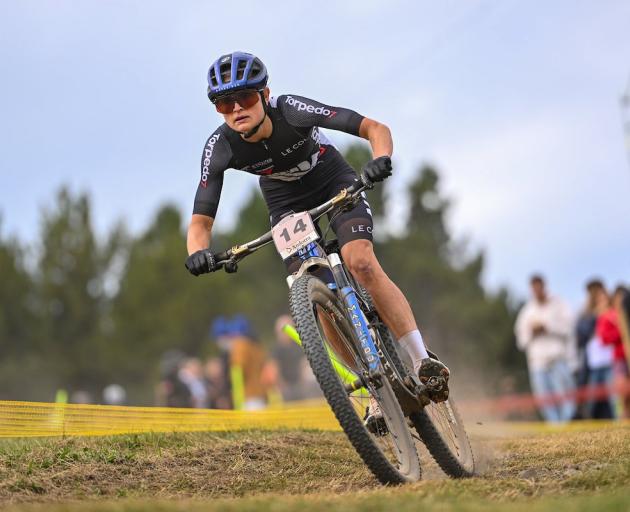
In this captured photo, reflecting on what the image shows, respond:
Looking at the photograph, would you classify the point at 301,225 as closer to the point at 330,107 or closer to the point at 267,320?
the point at 330,107

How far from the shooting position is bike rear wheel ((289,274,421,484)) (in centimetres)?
561

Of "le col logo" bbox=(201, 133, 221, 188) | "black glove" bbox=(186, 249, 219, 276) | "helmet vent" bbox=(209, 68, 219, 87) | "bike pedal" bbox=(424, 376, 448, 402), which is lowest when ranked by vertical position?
"bike pedal" bbox=(424, 376, 448, 402)

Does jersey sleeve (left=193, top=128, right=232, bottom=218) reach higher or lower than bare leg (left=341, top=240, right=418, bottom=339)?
higher

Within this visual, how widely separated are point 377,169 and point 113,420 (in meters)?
4.03

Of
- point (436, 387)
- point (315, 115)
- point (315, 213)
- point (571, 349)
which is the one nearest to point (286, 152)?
point (315, 115)

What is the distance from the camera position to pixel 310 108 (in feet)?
22.7

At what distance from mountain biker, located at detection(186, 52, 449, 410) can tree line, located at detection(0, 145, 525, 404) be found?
39.8m

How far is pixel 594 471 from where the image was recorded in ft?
20.0

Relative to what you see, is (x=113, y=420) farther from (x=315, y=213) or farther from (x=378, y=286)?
(x=315, y=213)

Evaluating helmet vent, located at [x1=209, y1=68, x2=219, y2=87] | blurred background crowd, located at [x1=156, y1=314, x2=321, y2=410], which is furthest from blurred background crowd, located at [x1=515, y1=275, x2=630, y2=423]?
helmet vent, located at [x1=209, y1=68, x2=219, y2=87]

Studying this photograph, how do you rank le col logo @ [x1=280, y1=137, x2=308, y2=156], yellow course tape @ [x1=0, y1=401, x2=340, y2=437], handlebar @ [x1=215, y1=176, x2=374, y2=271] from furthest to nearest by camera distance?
yellow course tape @ [x1=0, y1=401, x2=340, y2=437]
le col logo @ [x1=280, y1=137, x2=308, y2=156]
handlebar @ [x1=215, y1=176, x2=374, y2=271]

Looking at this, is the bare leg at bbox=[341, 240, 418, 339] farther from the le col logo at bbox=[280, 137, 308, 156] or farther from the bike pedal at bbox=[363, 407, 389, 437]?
the le col logo at bbox=[280, 137, 308, 156]

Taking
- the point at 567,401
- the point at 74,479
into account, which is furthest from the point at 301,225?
the point at 567,401

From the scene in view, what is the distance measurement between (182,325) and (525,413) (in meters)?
33.4
